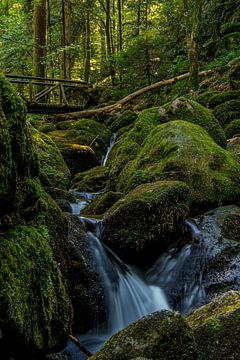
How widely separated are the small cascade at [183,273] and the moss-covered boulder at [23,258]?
222cm

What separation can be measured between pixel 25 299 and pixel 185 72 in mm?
17107

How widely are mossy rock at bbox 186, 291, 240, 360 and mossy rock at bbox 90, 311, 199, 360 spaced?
0.17m

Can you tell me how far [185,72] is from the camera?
18906 millimetres

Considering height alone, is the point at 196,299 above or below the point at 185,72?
below

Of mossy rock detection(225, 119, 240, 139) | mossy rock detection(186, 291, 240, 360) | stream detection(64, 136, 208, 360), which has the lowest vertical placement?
stream detection(64, 136, 208, 360)

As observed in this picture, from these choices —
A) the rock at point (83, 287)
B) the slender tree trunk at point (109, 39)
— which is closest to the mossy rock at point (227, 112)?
the rock at point (83, 287)

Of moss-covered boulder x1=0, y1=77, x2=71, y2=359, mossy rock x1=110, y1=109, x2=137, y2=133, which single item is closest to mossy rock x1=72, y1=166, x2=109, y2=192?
mossy rock x1=110, y1=109, x2=137, y2=133

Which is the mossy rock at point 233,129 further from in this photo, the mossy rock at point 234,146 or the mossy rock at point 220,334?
the mossy rock at point 220,334

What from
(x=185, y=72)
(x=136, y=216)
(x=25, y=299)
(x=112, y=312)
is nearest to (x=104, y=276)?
(x=112, y=312)

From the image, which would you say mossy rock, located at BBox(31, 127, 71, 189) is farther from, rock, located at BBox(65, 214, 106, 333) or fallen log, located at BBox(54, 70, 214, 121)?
fallen log, located at BBox(54, 70, 214, 121)

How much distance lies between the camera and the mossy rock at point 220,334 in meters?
2.95

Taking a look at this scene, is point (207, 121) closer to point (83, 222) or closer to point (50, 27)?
point (83, 222)

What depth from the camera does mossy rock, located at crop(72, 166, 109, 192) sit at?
970 centimetres

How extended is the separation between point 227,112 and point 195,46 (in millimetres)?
2908
